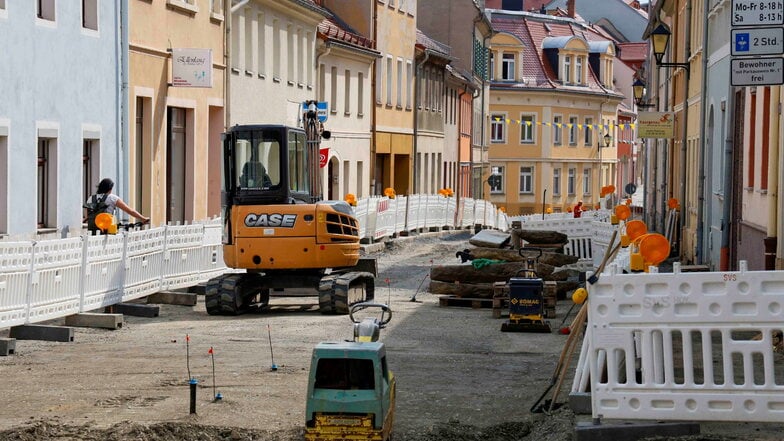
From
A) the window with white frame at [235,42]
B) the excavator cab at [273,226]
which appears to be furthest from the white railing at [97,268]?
the window with white frame at [235,42]

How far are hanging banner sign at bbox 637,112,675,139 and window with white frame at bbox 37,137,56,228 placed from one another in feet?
52.4

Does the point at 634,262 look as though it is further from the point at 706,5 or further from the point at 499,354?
the point at 706,5

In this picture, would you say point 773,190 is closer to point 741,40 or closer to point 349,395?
point 741,40

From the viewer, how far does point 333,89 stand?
50.2 meters

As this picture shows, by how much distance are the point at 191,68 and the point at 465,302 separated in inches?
336

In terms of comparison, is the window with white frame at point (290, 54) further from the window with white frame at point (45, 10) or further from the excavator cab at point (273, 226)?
the excavator cab at point (273, 226)

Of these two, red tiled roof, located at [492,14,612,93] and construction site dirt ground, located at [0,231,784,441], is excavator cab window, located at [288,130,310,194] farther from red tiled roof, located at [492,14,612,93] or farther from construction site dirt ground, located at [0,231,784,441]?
red tiled roof, located at [492,14,612,93]

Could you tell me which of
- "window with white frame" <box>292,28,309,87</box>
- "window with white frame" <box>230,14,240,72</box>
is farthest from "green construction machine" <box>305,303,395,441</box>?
"window with white frame" <box>292,28,309,87</box>

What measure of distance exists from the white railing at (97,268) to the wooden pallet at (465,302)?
383 cm

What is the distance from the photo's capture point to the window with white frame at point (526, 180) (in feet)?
293

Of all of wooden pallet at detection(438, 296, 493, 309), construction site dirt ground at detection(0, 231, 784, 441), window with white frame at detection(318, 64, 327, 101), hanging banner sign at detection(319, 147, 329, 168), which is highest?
window with white frame at detection(318, 64, 327, 101)

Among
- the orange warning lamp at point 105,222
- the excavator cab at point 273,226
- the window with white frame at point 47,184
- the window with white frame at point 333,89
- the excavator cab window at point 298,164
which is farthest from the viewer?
the window with white frame at point 333,89

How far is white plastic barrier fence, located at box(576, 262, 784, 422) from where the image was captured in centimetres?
1076

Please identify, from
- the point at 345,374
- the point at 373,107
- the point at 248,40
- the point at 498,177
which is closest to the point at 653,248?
the point at 345,374
